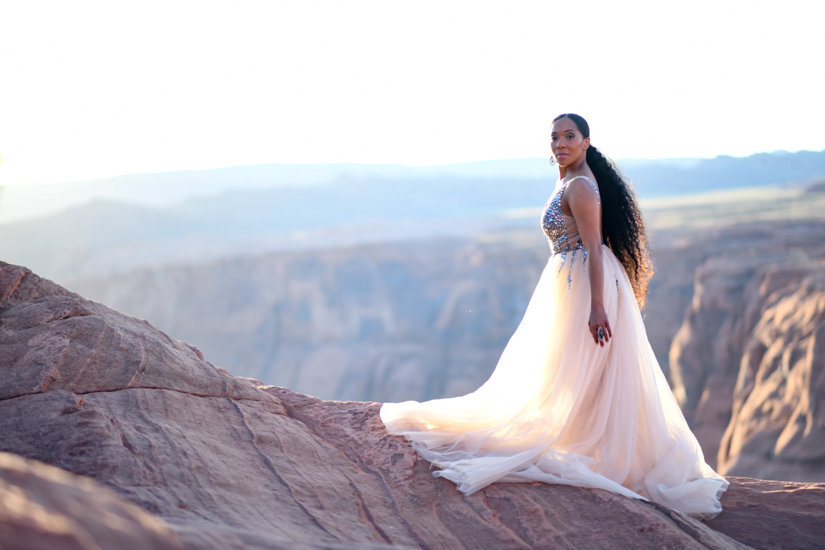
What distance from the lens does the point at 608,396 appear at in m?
3.96

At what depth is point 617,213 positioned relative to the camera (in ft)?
13.6

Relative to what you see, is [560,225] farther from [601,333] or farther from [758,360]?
[758,360]

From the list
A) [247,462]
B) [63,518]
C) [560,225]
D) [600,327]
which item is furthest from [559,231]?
[63,518]

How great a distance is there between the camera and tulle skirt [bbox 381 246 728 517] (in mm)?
3820

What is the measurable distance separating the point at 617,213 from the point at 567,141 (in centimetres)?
46

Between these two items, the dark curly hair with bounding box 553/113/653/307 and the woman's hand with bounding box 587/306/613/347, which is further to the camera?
the dark curly hair with bounding box 553/113/653/307

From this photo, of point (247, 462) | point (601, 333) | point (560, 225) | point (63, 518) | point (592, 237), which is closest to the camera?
point (63, 518)

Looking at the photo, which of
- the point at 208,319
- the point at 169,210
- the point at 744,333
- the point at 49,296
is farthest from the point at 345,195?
the point at 49,296

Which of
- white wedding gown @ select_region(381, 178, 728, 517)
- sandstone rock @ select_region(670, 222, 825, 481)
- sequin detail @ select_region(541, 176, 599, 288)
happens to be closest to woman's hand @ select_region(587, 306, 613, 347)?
white wedding gown @ select_region(381, 178, 728, 517)

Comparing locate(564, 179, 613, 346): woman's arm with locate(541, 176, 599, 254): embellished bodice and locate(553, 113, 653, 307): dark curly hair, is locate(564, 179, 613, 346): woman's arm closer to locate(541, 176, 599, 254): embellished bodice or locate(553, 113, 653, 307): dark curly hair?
locate(541, 176, 599, 254): embellished bodice

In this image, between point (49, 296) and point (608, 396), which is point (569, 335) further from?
point (49, 296)

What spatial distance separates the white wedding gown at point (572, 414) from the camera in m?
3.82

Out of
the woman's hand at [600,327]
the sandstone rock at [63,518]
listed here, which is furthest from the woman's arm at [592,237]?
the sandstone rock at [63,518]

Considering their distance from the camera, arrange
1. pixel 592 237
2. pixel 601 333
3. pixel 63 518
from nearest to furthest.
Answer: pixel 63 518
pixel 601 333
pixel 592 237
